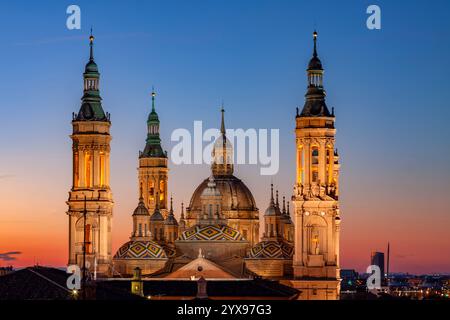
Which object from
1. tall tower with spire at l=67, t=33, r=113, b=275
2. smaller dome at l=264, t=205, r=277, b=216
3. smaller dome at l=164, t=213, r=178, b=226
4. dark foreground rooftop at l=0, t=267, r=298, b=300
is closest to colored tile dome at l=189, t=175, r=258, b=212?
smaller dome at l=164, t=213, r=178, b=226

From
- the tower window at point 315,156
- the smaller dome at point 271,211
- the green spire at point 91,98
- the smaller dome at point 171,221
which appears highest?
the green spire at point 91,98

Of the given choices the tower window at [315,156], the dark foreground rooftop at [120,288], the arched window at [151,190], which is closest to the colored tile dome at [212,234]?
the dark foreground rooftop at [120,288]

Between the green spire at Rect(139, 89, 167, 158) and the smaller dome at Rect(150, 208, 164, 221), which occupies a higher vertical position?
the green spire at Rect(139, 89, 167, 158)

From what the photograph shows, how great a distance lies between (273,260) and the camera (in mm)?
170250

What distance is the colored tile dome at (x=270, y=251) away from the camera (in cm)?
17038

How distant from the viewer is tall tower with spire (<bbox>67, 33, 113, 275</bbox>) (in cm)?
16412

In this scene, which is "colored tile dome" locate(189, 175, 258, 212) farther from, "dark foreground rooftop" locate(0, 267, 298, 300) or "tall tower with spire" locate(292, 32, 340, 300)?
"dark foreground rooftop" locate(0, 267, 298, 300)

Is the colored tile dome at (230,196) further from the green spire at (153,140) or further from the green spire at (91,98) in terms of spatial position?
the green spire at (91,98)

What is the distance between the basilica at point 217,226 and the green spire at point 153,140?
29.7ft

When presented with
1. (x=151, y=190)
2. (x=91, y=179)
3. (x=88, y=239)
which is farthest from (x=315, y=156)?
(x=151, y=190)

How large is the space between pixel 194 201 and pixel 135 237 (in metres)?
15.0

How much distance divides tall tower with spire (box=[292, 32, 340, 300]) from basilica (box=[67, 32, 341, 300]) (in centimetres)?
8
